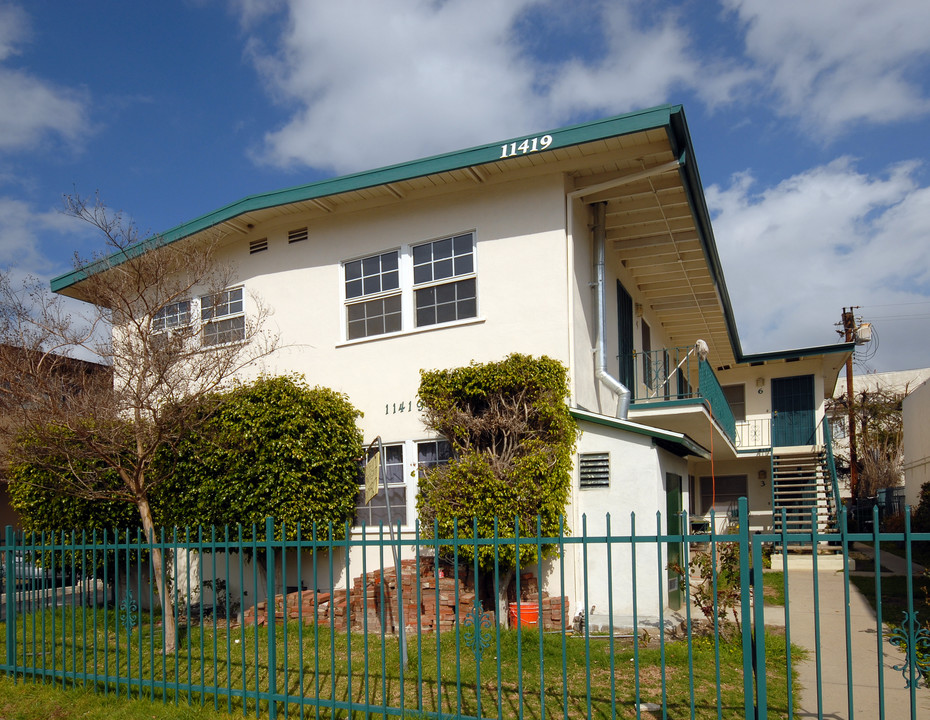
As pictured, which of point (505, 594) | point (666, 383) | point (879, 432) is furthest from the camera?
point (879, 432)

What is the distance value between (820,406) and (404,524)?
54.5 ft

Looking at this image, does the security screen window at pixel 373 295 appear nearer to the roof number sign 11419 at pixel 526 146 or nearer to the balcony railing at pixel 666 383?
the roof number sign 11419 at pixel 526 146

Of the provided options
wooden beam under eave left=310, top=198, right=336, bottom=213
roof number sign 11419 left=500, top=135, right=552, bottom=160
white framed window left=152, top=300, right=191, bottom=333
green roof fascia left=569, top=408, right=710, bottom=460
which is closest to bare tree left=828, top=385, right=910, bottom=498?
green roof fascia left=569, top=408, right=710, bottom=460

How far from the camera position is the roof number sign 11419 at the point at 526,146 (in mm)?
10578

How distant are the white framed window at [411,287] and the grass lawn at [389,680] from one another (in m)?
5.03

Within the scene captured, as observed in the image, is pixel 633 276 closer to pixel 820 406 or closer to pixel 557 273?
pixel 557 273

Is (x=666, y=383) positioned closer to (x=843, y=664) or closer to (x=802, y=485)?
(x=843, y=664)

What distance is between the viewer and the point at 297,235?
13727mm

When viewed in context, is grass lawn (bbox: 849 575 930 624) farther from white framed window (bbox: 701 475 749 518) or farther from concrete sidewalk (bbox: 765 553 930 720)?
white framed window (bbox: 701 475 749 518)

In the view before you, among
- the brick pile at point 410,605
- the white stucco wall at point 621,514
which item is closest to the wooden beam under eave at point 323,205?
the white stucco wall at point 621,514

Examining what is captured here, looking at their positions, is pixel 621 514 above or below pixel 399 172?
below

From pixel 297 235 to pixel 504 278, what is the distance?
4.12 m

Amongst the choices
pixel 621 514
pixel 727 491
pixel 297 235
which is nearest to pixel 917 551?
pixel 727 491

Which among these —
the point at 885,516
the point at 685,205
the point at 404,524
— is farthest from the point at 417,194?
the point at 885,516
